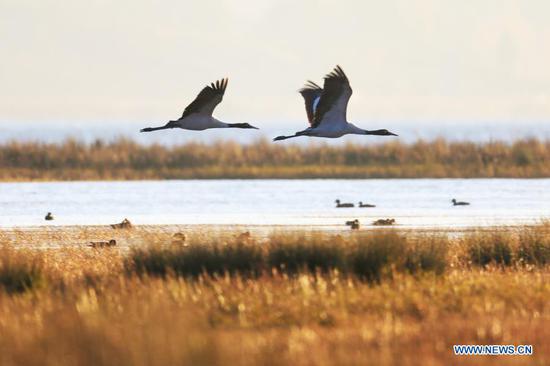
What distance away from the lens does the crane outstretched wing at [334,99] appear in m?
20.2

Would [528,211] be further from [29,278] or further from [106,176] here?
[106,176]

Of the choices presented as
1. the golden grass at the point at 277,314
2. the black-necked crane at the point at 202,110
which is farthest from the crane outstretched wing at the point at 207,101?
the golden grass at the point at 277,314

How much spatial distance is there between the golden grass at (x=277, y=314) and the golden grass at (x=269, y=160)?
108ft

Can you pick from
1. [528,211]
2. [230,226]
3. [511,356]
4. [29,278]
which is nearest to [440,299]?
[511,356]

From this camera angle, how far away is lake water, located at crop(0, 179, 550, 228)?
1093 inches

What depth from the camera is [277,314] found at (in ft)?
39.3

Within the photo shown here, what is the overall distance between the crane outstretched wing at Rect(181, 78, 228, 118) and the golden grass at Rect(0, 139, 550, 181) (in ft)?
92.0

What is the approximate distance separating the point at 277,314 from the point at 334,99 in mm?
9032

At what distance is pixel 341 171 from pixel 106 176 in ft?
26.0

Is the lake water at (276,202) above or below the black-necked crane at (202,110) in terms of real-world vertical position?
below

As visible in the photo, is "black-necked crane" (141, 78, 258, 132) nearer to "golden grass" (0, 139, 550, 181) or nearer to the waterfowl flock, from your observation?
the waterfowl flock

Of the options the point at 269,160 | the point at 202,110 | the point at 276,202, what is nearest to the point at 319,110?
the point at 202,110

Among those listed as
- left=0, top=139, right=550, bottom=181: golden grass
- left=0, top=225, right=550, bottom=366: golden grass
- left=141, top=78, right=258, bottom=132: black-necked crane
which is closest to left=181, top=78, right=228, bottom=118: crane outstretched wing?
left=141, top=78, right=258, bottom=132: black-necked crane

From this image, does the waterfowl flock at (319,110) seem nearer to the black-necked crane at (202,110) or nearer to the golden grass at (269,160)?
the black-necked crane at (202,110)
